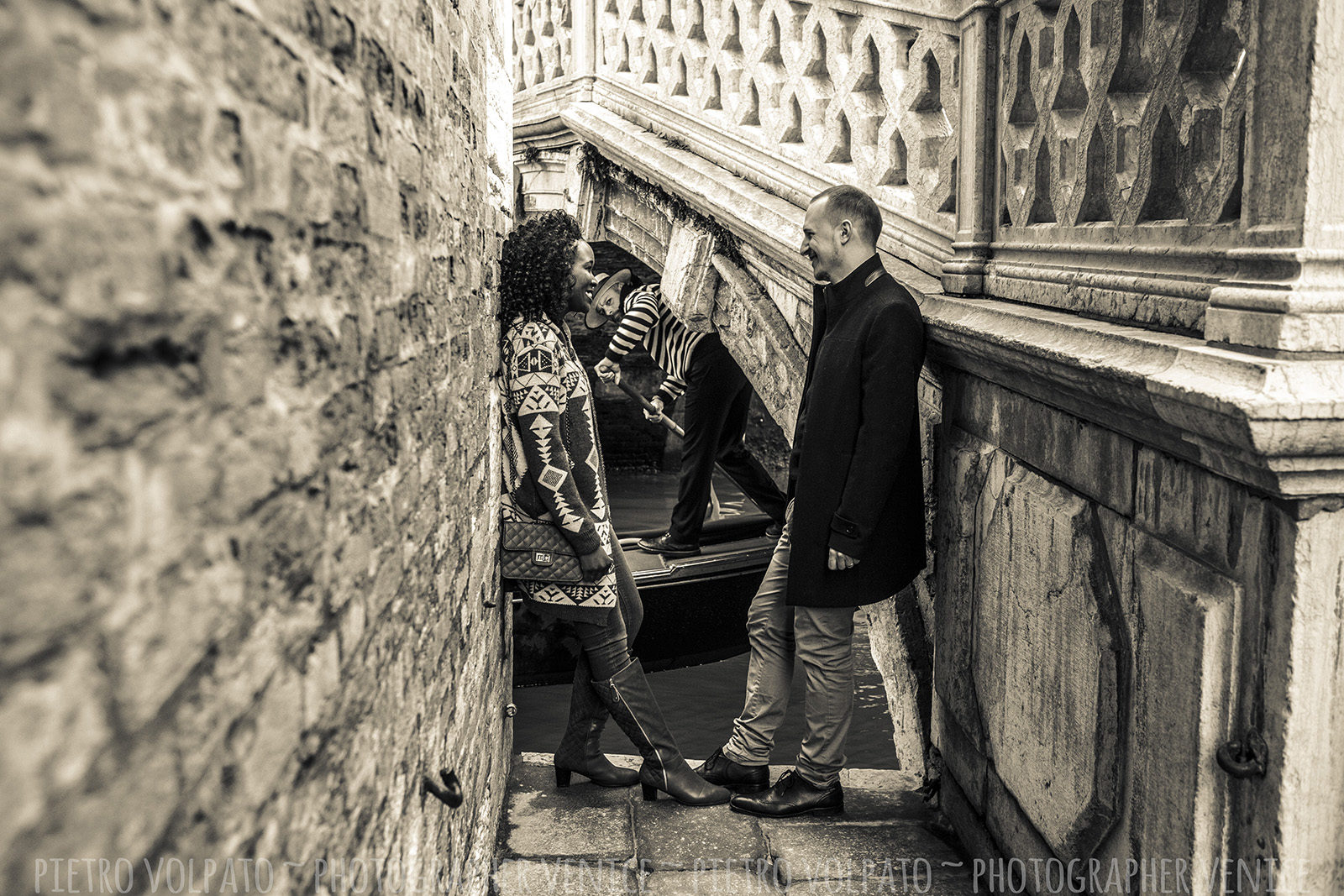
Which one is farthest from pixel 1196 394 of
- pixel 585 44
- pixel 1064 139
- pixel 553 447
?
pixel 585 44

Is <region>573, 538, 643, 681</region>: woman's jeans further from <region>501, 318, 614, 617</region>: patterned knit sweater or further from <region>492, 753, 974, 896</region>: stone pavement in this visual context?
<region>492, 753, 974, 896</region>: stone pavement

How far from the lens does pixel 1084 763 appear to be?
7.63 feet

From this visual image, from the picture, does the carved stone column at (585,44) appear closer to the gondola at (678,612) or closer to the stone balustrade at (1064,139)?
the stone balustrade at (1064,139)

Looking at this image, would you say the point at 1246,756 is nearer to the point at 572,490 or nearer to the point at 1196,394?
the point at 1196,394

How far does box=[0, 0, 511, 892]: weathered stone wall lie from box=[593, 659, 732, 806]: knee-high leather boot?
165 centimetres

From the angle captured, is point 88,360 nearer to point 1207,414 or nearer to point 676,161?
point 1207,414

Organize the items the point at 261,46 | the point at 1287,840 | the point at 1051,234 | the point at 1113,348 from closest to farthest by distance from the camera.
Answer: the point at 261,46 → the point at 1287,840 → the point at 1113,348 → the point at 1051,234

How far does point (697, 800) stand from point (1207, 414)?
2.31m

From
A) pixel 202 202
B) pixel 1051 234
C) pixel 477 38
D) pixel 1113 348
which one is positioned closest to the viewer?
pixel 202 202

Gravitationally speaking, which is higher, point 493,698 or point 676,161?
point 676,161

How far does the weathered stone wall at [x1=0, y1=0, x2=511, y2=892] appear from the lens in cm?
67

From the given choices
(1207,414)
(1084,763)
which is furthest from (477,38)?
(1084,763)

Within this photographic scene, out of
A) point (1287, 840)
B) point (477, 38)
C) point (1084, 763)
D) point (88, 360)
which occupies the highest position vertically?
point (477, 38)

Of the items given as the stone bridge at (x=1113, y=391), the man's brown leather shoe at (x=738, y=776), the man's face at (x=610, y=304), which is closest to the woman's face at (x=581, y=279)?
the stone bridge at (x=1113, y=391)
